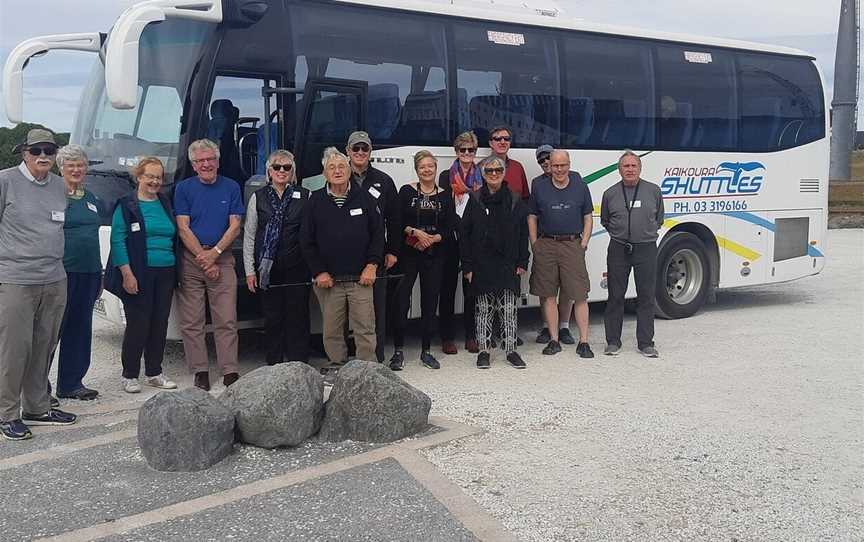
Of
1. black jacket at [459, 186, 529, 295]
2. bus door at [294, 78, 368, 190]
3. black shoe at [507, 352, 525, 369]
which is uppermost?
bus door at [294, 78, 368, 190]

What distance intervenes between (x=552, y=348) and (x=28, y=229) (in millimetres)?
Result: 4632

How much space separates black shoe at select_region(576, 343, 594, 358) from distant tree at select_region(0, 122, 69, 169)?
470 centimetres

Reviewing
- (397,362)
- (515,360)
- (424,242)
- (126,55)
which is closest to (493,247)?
(424,242)

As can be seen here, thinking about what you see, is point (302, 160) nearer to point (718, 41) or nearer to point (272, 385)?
point (272, 385)

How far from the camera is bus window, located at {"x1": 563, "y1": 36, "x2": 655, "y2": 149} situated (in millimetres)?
9242

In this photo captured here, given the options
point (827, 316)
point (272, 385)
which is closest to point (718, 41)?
point (827, 316)

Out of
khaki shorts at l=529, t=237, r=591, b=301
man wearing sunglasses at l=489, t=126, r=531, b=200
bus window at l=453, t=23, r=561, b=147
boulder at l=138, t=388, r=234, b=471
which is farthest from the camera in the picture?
bus window at l=453, t=23, r=561, b=147

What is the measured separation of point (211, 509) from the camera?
4441mm

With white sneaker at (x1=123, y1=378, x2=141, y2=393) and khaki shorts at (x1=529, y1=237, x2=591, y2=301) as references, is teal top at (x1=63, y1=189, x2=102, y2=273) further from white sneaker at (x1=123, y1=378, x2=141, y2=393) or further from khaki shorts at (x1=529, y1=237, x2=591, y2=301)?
khaki shorts at (x1=529, y1=237, x2=591, y2=301)

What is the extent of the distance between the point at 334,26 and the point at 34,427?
3.98m

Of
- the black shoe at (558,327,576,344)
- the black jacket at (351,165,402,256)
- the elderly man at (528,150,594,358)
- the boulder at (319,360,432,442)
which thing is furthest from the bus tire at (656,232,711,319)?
the boulder at (319,360,432,442)

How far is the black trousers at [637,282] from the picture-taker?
26.7 ft

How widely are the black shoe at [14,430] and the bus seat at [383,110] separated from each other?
143 inches

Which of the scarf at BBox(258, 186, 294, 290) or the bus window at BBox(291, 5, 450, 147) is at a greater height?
the bus window at BBox(291, 5, 450, 147)
